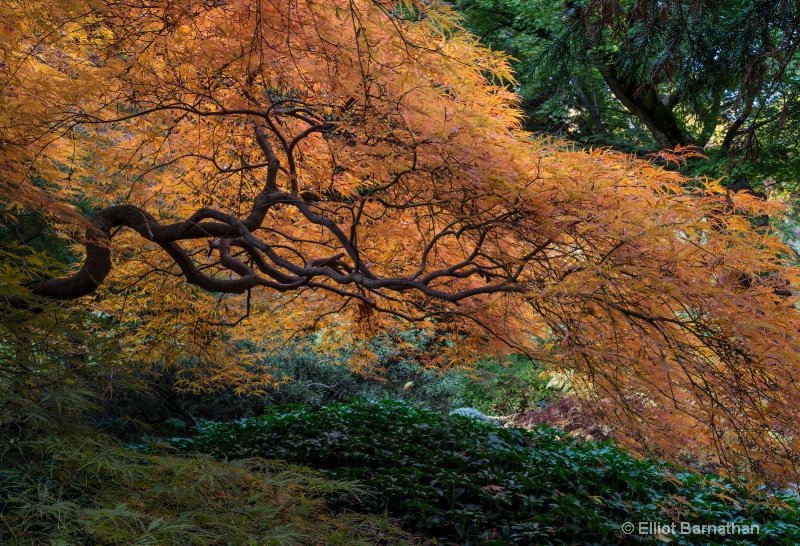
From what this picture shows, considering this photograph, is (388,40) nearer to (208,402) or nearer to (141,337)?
(141,337)

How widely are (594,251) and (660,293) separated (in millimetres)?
369

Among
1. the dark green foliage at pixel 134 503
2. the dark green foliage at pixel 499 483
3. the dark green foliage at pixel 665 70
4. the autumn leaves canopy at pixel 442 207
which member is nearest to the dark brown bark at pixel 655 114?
the dark green foliage at pixel 665 70

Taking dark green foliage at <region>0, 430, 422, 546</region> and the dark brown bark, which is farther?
the dark brown bark

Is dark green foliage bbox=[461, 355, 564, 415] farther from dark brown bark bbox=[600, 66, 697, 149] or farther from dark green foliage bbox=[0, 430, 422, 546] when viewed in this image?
dark green foliage bbox=[0, 430, 422, 546]

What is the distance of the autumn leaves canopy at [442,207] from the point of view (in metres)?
2.67

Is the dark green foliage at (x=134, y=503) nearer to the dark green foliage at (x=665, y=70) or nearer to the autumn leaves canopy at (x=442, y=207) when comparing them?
the autumn leaves canopy at (x=442, y=207)

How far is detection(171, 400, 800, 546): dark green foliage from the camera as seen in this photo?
3453mm

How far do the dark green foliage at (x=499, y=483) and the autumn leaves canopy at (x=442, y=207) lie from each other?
0.60 metres

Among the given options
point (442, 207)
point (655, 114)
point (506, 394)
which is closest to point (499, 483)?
point (442, 207)

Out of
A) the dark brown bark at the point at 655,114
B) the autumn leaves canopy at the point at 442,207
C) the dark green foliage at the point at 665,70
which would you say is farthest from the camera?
the dark brown bark at the point at 655,114

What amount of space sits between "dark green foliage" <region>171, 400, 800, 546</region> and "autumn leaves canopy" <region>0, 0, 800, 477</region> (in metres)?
0.60

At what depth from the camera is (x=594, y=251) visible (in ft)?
9.54

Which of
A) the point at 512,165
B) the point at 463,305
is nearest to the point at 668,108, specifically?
the point at 463,305

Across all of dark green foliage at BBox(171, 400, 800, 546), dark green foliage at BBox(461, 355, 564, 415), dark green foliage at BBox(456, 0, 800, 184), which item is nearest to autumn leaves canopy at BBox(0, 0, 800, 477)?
dark green foliage at BBox(456, 0, 800, 184)
